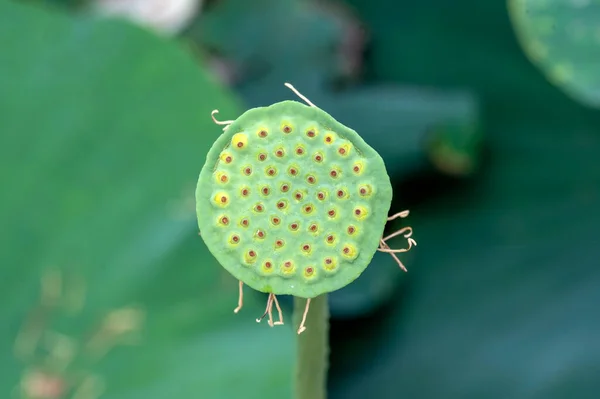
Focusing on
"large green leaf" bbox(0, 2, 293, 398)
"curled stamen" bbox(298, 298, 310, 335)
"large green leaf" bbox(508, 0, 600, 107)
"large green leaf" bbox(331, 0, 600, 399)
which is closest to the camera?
"curled stamen" bbox(298, 298, 310, 335)

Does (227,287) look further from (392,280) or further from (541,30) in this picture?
(541,30)

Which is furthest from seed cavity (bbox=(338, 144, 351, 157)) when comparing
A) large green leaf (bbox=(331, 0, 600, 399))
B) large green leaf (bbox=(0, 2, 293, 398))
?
large green leaf (bbox=(331, 0, 600, 399))

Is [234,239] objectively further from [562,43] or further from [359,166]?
[562,43]

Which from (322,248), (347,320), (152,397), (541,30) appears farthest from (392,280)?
(322,248)

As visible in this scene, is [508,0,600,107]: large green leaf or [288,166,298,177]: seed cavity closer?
[288,166,298,177]: seed cavity

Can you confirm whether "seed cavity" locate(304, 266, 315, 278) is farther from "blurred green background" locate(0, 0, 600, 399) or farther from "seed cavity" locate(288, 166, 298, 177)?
"blurred green background" locate(0, 0, 600, 399)

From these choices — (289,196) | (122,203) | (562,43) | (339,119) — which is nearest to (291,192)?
(289,196)

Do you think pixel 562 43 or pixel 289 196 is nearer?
pixel 289 196

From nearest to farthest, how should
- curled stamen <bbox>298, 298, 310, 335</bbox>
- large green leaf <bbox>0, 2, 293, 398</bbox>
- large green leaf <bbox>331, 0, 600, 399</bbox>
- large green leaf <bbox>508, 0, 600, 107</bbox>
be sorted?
curled stamen <bbox>298, 298, 310, 335</bbox> < large green leaf <bbox>508, 0, 600, 107</bbox> < large green leaf <bbox>0, 2, 293, 398</bbox> < large green leaf <bbox>331, 0, 600, 399</bbox>
